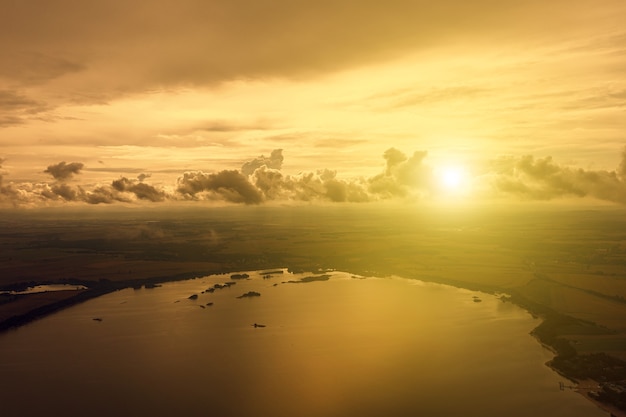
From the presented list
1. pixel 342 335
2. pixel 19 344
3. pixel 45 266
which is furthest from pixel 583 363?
pixel 45 266

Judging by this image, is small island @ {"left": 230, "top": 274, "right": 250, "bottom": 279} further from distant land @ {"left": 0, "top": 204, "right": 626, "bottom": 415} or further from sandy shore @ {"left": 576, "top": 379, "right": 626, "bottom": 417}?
sandy shore @ {"left": 576, "top": 379, "right": 626, "bottom": 417}

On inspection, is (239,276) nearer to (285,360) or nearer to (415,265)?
(415,265)

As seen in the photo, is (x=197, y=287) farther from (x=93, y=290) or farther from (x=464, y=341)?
(x=464, y=341)

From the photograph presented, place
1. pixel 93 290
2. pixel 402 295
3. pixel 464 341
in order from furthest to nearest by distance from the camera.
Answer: pixel 93 290 < pixel 402 295 < pixel 464 341

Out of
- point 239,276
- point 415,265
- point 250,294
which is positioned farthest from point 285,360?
point 415,265

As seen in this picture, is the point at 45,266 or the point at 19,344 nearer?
the point at 19,344
